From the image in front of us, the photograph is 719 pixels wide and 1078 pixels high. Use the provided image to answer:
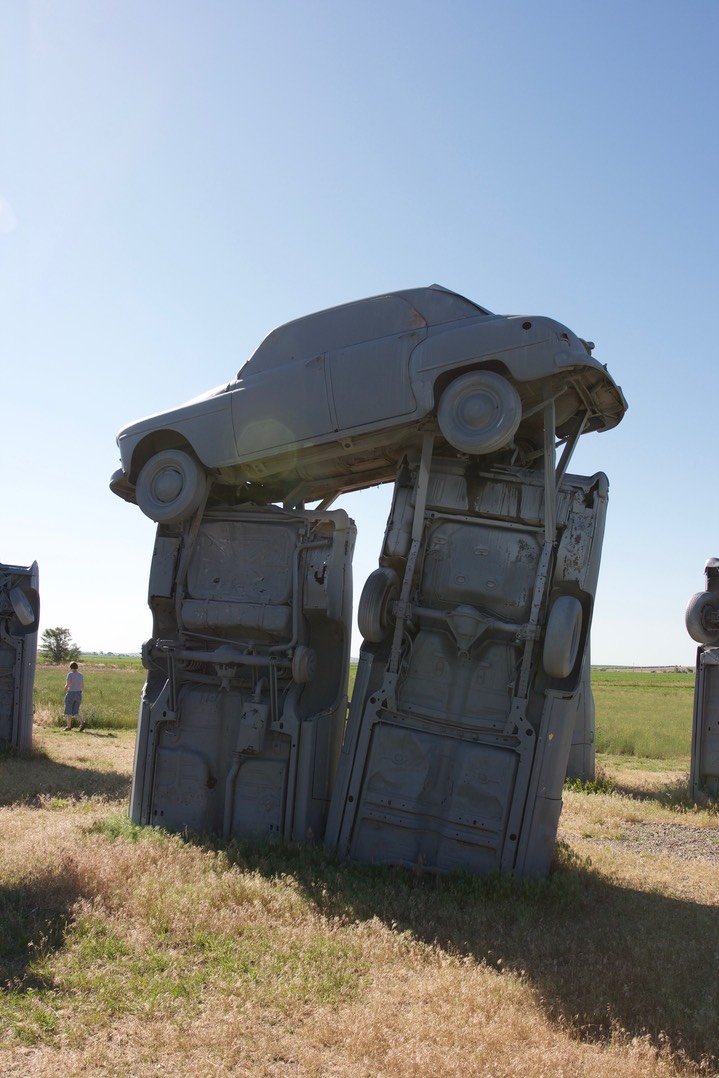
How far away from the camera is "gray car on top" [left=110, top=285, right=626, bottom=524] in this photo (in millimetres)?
7871

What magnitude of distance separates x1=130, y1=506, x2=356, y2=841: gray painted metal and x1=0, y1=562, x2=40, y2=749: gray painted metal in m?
5.99

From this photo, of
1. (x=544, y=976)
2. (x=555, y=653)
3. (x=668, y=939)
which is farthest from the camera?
(x=555, y=653)

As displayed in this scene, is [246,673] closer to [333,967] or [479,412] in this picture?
[479,412]

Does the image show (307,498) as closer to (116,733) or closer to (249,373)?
(249,373)

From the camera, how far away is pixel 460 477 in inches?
333

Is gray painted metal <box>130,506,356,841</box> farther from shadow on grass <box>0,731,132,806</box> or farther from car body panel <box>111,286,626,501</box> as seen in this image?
shadow on grass <box>0,731,132,806</box>

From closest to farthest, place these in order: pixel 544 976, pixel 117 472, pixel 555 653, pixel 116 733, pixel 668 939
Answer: pixel 544 976 → pixel 668 939 → pixel 555 653 → pixel 117 472 → pixel 116 733

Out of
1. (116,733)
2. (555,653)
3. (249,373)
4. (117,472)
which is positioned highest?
(249,373)

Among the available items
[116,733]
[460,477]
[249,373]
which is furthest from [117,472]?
[116,733]

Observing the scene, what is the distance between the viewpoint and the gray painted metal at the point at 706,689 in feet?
41.6

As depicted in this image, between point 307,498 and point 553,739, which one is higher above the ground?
point 307,498

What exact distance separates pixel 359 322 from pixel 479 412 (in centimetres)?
160

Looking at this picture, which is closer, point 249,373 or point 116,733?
point 249,373

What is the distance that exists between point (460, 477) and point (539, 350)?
1410 millimetres
